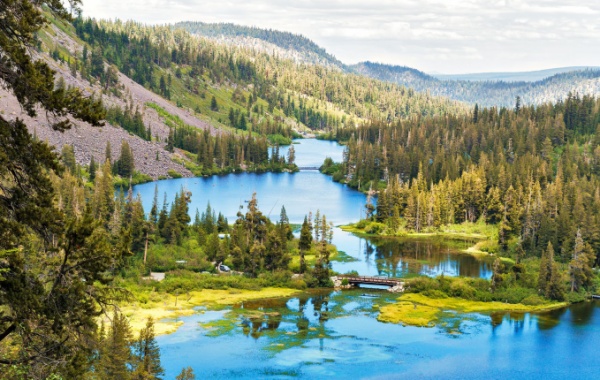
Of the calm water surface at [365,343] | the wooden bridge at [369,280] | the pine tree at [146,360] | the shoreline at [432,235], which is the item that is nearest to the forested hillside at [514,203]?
the shoreline at [432,235]

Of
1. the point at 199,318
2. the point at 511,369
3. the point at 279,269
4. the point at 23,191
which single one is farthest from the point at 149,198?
the point at 23,191

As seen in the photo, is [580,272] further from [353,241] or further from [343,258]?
[353,241]

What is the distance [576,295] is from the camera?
98.6 meters

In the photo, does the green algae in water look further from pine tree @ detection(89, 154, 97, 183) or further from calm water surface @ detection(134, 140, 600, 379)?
pine tree @ detection(89, 154, 97, 183)

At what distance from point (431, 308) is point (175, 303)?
32.0 m

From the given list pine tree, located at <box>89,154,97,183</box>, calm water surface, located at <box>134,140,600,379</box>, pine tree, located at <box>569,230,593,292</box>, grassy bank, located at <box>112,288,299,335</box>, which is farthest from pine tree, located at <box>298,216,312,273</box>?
pine tree, located at <box>89,154,97,183</box>

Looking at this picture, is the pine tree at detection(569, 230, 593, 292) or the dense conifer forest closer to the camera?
the dense conifer forest

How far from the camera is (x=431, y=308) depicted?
3637 inches

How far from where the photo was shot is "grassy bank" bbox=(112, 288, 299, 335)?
80.8 metres

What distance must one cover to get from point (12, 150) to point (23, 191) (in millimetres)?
1176

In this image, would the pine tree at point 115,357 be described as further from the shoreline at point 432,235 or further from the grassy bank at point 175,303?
the shoreline at point 432,235

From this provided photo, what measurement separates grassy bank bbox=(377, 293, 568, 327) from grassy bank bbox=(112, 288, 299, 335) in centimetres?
1512

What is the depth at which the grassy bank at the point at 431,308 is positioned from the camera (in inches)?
3409

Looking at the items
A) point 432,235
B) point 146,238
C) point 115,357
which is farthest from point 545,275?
point 115,357
